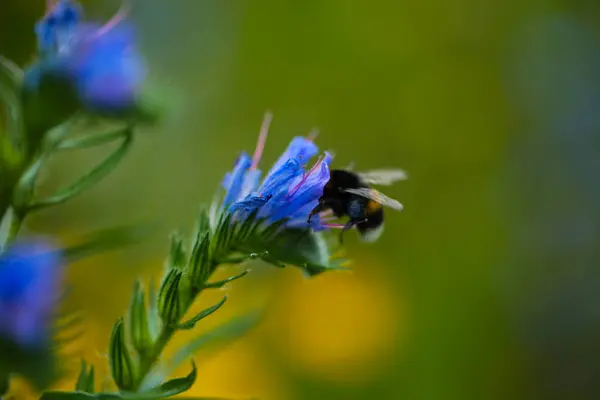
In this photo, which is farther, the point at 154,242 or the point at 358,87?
the point at 358,87

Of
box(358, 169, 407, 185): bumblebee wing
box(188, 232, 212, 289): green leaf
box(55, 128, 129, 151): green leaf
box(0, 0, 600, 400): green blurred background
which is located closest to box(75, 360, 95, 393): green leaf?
box(188, 232, 212, 289): green leaf

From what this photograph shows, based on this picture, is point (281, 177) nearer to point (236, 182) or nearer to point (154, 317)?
point (236, 182)

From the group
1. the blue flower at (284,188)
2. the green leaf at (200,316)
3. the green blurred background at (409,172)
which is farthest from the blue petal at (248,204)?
the green blurred background at (409,172)

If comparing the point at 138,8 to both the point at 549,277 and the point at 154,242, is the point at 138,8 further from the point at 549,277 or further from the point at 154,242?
the point at 549,277

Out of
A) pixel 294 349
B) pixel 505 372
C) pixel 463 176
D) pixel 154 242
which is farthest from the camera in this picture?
pixel 463 176

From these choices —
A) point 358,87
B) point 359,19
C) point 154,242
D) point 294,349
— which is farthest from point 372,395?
point 359,19

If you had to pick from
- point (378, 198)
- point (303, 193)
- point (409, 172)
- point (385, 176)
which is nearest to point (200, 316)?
point (303, 193)

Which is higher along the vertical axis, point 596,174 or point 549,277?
point 596,174

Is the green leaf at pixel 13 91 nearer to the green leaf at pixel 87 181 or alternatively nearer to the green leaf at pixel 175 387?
the green leaf at pixel 87 181
